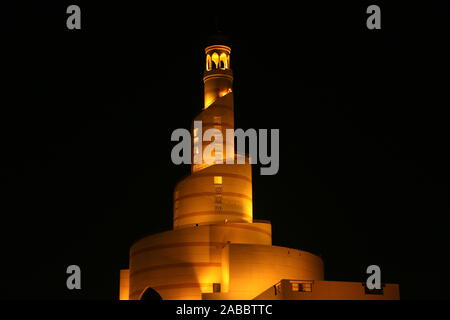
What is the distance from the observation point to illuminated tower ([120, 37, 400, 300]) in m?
41.3

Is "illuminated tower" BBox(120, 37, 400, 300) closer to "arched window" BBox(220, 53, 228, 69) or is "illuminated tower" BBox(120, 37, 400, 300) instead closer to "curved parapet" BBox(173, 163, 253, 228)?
"curved parapet" BBox(173, 163, 253, 228)

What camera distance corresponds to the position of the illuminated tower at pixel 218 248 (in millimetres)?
41312

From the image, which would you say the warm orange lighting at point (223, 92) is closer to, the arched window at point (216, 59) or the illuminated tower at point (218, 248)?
the illuminated tower at point (218, 248)

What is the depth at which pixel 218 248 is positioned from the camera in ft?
143

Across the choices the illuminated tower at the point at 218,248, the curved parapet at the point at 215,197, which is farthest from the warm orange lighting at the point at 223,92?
the curved parapet at the point at 215,197

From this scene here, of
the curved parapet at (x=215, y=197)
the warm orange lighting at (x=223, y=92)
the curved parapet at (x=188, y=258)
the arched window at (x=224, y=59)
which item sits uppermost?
the arched window at (x=224, y=59)

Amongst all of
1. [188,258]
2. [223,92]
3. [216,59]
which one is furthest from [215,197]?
[216,59]

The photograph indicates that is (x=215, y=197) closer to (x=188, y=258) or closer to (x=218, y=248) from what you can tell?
(x=218, y=248)

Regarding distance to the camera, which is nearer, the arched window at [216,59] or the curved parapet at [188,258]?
the curved parapet at [188,258]

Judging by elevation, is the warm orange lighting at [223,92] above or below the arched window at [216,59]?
below

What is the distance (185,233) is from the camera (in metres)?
44.0

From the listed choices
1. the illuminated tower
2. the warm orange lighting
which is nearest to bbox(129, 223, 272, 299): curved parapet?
the illuminated tower

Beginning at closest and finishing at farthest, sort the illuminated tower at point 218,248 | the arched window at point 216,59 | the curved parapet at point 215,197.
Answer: the illuminated tower at point 218,248 < the curved parapet at point 215,197 < the arched window at point 216,59
